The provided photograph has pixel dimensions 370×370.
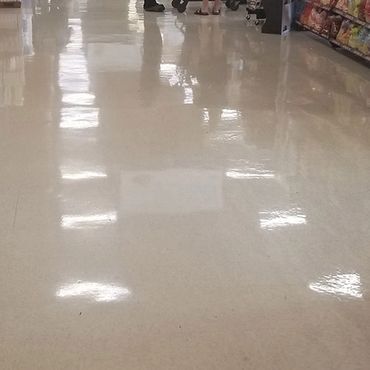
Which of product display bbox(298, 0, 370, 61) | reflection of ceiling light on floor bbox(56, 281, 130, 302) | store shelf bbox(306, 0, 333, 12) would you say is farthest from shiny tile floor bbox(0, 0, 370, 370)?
store shelf bbox(306, 0, 333, 12)

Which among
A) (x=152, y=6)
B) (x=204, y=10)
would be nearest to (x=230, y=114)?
(x=204, y=10)

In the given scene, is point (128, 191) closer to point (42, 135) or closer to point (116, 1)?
point (42, 135)

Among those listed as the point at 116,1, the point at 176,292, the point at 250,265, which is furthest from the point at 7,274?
the point at 116,1

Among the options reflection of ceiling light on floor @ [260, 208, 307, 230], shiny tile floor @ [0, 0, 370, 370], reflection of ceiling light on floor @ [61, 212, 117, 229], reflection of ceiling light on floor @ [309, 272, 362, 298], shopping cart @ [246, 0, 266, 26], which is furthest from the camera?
shopping cart @ [246, 0, 266, 26]

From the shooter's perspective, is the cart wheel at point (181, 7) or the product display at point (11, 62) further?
the cart wheel at point (181, 7)

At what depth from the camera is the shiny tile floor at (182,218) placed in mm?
2707

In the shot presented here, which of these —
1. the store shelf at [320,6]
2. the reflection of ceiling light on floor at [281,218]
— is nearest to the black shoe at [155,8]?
the store shelf at [320,6]

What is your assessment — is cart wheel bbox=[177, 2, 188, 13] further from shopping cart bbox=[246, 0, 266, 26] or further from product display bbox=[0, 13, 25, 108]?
product display bbox=[0, 13, 25, 108]

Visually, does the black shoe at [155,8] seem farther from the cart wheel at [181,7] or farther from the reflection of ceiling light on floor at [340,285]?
the reflection of ceiling light on floor at [340,285]

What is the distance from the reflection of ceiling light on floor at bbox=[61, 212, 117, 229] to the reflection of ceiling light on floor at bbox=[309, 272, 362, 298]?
117 centimetres

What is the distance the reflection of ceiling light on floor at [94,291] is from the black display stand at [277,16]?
7.50 metres

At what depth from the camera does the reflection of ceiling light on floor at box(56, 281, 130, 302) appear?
2984mm

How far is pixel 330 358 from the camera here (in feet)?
8.57

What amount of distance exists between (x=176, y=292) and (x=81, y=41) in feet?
21.4
